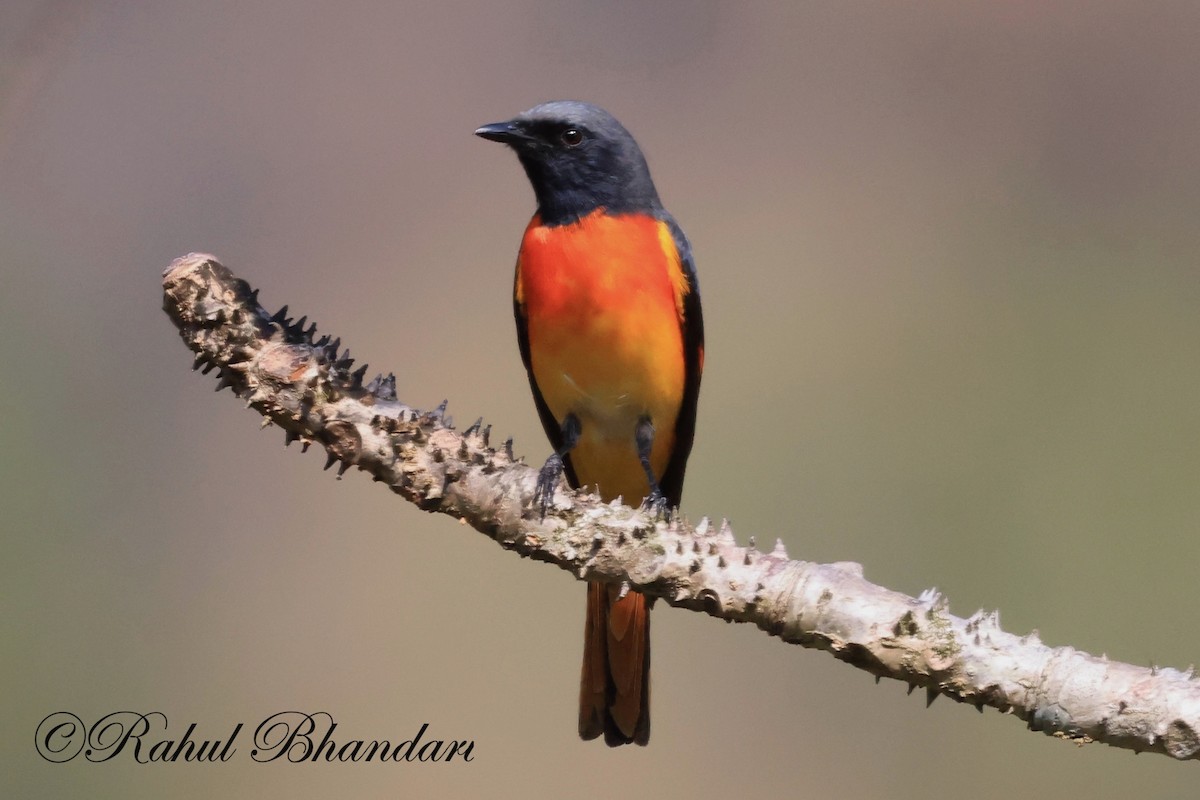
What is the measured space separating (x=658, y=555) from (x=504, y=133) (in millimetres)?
1204

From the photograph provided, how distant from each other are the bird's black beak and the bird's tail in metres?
1.06

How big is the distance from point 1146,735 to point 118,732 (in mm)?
2250

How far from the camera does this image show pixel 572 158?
2.37 metres

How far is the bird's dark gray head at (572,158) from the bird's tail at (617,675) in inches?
35.1

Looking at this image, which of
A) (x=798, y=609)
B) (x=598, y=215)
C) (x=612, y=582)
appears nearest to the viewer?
(x=798, y=609)

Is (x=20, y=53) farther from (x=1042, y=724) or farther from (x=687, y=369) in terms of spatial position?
(x=1042, y=724)

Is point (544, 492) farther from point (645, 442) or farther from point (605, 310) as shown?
point (645, 442)

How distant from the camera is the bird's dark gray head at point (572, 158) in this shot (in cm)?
235

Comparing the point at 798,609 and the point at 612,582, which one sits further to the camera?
the point at 612,582

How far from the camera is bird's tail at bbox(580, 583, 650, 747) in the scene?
2.30 meters

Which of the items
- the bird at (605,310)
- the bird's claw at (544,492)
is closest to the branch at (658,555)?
the bird's claw at (544,492)

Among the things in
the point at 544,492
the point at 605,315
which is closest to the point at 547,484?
the point at 544,492

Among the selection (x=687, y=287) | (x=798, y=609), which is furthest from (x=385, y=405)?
(x=687, y=287)

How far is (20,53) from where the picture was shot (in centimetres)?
213
